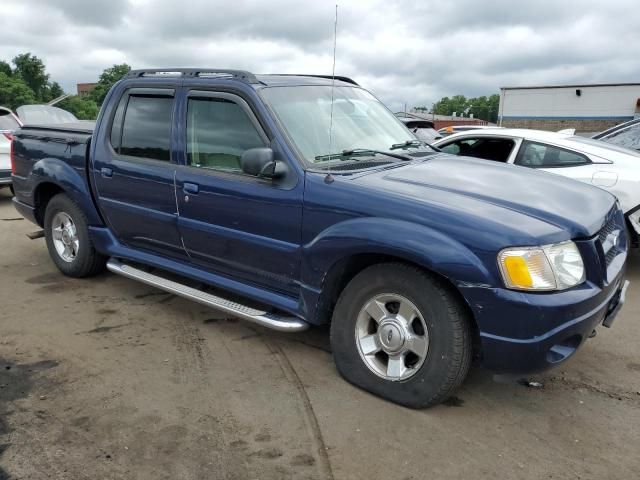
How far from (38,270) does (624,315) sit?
564 centimetres

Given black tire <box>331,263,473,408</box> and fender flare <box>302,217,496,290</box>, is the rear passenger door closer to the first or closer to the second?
fender flare <box>302,217,496,290</box>

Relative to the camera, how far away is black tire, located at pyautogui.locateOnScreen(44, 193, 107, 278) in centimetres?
525

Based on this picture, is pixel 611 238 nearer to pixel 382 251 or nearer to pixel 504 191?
pixel 504 191

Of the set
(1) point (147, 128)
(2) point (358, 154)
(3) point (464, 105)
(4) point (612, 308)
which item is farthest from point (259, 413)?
(3) point (464, 105)

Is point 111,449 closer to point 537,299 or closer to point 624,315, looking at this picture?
point 537,299

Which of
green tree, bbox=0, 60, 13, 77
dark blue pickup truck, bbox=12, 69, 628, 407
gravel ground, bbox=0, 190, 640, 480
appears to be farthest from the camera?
green tree, bbox=0, 60, 13, 77

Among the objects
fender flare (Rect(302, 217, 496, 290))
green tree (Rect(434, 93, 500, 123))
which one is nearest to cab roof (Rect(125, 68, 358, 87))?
fender flare (Rect(302, 217, 496, 290))

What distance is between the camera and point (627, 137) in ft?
23.6

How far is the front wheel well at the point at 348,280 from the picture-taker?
3.08 m

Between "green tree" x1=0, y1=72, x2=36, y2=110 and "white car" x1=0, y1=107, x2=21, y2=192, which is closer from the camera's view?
"white car" x1=0, y1=107, x2=21, y2=192

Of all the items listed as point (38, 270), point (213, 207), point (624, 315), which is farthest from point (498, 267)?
point (38, 270)

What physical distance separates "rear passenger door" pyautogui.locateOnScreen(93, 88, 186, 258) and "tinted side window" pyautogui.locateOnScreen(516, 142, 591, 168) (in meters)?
3.97

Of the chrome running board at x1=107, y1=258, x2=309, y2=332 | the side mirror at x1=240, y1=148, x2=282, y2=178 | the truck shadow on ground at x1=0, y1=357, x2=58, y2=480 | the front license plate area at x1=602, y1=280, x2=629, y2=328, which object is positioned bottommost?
the truck shadow on ground at x1=0, y1=357, x2=58, y2=480

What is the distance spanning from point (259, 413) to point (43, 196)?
3.78 metres
